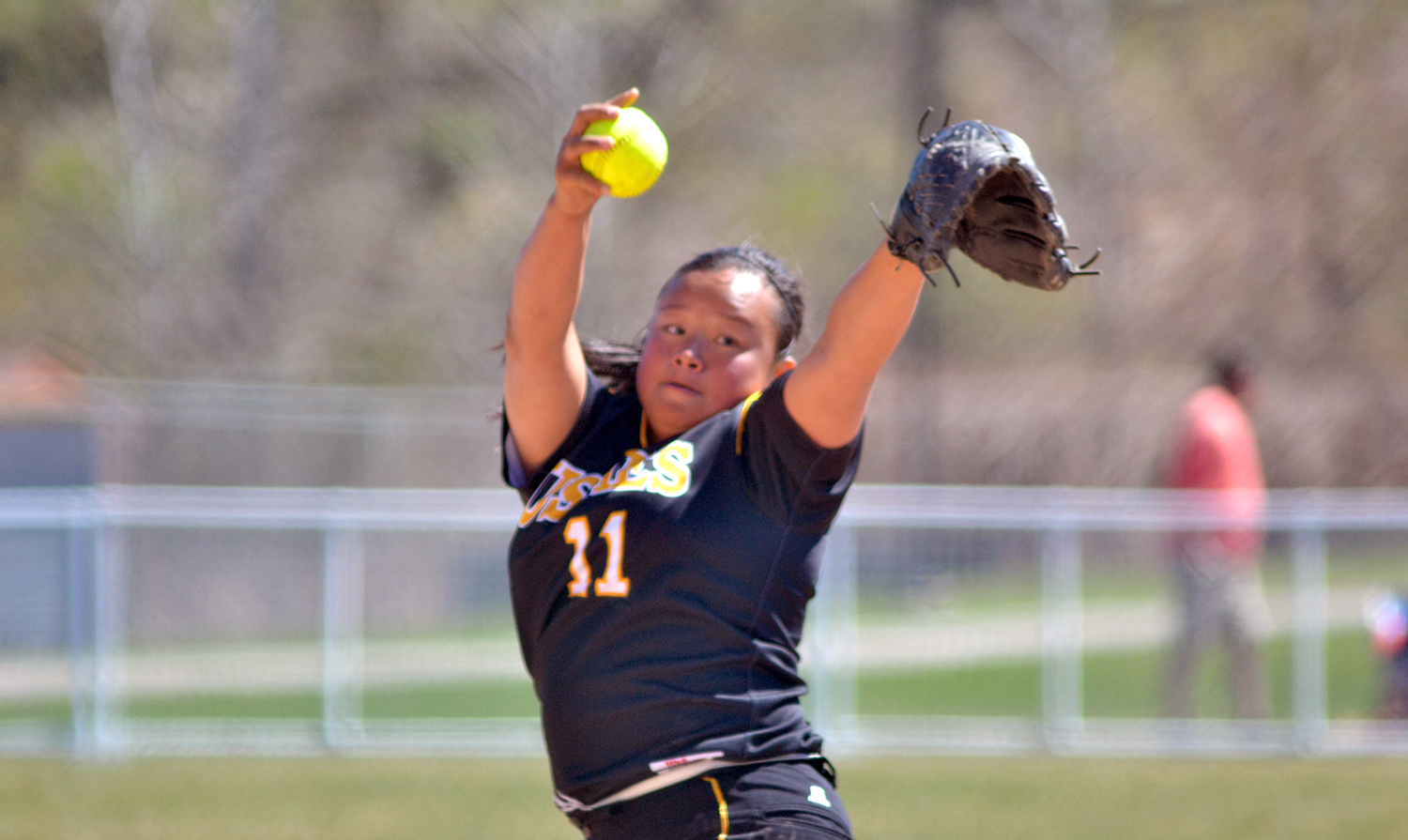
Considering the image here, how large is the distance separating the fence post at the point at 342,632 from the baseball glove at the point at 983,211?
704 cm

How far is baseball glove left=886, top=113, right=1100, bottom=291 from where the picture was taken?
2.28 metres

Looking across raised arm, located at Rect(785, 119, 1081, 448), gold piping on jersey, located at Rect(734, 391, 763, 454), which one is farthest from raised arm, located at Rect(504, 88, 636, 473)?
raised arm, located at Rect(785, 119, 1081, 448)

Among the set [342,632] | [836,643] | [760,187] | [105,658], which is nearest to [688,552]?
[836,643]

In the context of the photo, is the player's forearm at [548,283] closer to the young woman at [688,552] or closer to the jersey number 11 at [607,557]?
the young woman at [688,552]

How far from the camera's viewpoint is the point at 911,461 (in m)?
17.3

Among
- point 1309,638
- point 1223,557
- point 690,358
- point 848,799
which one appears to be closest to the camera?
point 690,358

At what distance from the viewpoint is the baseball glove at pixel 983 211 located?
2.28m

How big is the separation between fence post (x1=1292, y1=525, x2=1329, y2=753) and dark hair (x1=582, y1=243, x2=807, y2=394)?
6.66 m

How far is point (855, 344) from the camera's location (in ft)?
7.88

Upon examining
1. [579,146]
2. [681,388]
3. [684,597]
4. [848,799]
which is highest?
[579,146]

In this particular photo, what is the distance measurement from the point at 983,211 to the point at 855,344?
0.30 m

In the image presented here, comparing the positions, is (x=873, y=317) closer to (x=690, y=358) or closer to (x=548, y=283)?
(x=690, y=358)

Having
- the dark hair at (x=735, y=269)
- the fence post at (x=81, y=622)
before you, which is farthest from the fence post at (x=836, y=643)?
the dark hair at (x=735, y=269)

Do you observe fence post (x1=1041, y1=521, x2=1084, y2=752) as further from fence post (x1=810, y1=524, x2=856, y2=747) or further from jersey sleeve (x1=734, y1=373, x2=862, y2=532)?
jersey sleeve (x1=734, y1=373, x2=862, y2=532)
